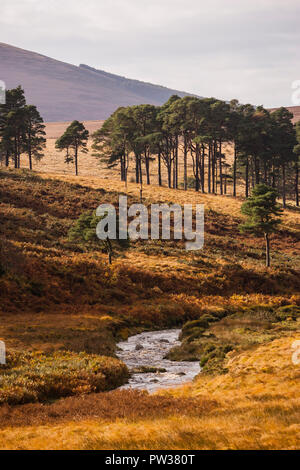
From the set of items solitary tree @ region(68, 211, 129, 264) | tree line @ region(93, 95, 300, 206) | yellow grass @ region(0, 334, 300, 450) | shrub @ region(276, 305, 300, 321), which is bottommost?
shrub @ region(276, 305, 300, 321)

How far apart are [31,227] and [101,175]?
60681 millimetres

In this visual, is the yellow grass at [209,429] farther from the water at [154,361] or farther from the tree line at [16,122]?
the tree line at [16,122]

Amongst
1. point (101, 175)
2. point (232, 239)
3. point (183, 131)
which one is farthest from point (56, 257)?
point (101, 175)

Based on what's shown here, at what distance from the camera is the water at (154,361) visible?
18938 millimetres

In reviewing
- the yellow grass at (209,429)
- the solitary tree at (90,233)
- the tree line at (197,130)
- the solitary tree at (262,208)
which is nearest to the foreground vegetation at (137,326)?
the yellow grass at (209,429)

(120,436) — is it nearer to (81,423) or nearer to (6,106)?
(81,423)

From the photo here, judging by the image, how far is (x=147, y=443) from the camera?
9.49m

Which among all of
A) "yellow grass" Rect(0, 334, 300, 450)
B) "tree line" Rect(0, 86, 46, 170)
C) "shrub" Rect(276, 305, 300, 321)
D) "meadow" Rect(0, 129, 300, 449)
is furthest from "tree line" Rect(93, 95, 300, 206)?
"yellow grass" Rect(0, 334, 300, 450)

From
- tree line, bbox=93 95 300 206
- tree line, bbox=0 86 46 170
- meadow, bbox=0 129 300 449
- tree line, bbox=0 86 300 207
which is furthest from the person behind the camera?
tree line, bbox=0 86 46 170

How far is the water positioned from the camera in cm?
1894

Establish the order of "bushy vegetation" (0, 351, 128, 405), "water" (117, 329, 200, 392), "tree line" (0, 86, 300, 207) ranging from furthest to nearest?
"tree line" (0, 86, 300, 207) → "water" (117, 329, 200, 392) → "bushy vegetation" (0, 351, 128, 405)

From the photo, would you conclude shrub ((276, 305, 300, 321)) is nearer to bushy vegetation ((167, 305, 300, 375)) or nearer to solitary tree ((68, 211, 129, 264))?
bushy vegetation ((167, 305, 300, 375))

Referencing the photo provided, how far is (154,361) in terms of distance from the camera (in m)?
23.4

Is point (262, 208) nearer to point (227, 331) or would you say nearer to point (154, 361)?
point (227, 331)
